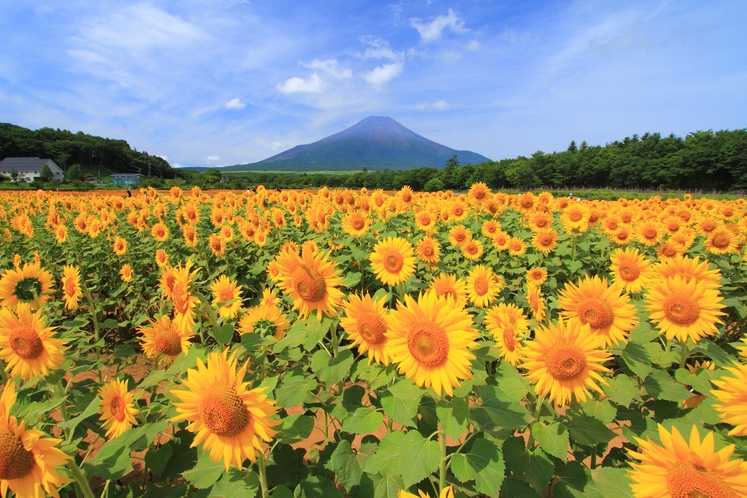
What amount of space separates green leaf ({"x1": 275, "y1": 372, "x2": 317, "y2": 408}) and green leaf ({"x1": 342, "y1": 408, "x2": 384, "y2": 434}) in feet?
0.85

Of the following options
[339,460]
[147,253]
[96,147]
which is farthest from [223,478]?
[96,147]

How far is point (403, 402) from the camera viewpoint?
163 centimetres

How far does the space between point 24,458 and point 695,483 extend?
2387mm

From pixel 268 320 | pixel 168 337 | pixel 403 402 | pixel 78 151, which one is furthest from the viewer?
pixel 78 151

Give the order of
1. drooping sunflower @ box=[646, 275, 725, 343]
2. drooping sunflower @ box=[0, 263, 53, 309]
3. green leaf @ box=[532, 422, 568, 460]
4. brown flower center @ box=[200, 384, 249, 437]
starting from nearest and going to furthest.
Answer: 1. brown flower center @ box=[200, 384, 249, 437]
2. green leaf @ box=[532, 422, 568, 460]
3. drooping sunflower @ box=[646, 275, 725, 343]
4. drooping sunflower @ box=[0, 263, 53, 309]

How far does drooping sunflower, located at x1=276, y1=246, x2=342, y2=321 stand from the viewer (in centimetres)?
197

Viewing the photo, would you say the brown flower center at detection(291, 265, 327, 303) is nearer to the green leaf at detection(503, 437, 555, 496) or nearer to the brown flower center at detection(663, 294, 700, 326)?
the green leaf at detection(503, 437, 555, 496)

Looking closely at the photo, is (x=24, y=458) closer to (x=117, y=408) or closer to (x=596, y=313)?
(x=117, y=408)

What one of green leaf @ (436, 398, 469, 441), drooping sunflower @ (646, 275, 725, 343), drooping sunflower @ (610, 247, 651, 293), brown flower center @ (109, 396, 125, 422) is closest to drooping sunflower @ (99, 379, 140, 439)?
brown flower center @ (109, 396, 125, 422)

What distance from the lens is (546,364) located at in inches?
69.4

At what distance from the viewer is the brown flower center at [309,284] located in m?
1.95

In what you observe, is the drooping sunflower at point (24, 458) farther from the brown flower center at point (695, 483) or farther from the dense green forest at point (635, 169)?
the dense green forest at point (635, 169)

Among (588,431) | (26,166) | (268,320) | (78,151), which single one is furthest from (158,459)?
(78,151)

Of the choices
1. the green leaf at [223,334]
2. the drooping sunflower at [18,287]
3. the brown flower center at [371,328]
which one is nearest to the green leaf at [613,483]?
the brown flower center at [371,328]
